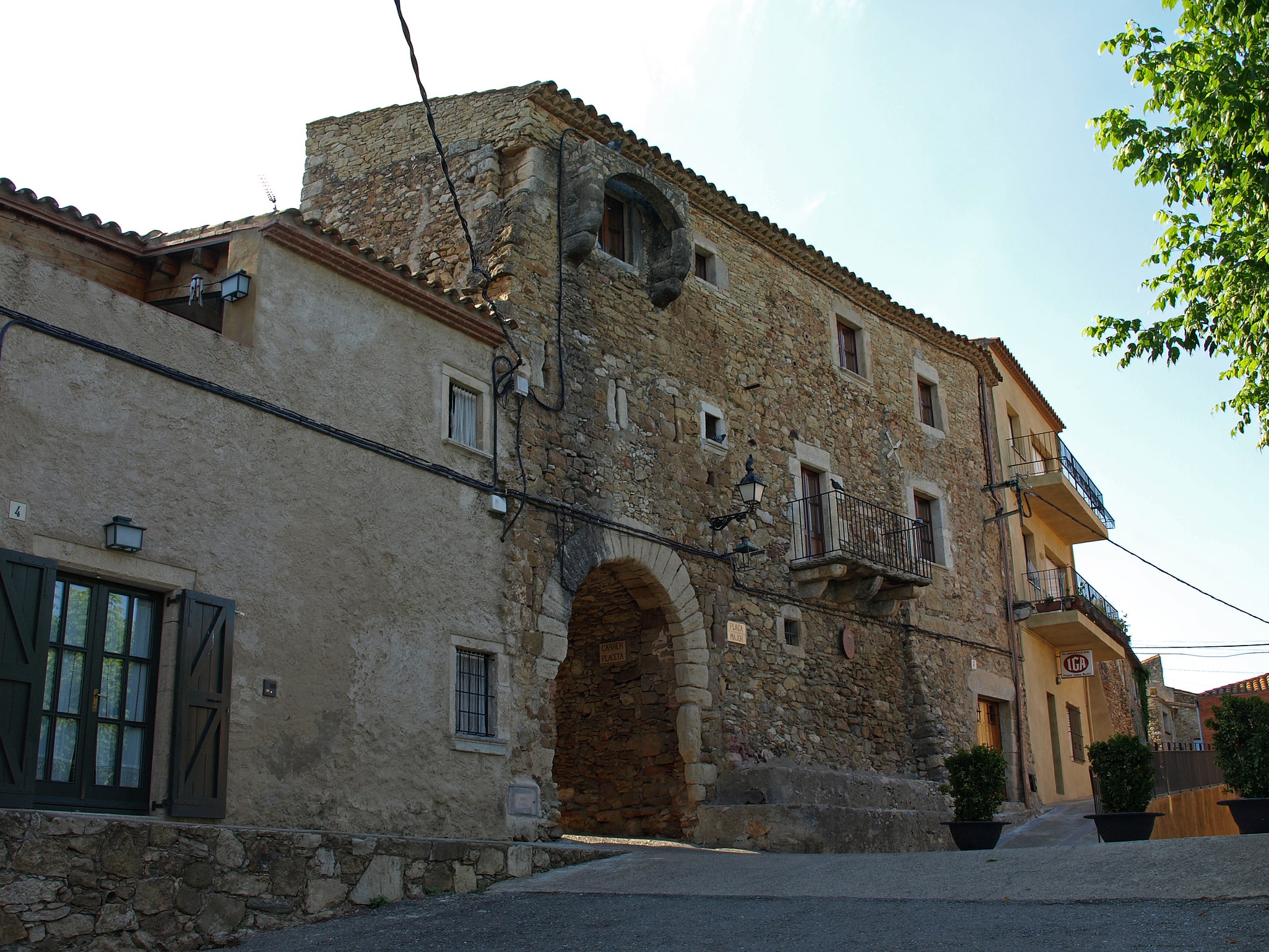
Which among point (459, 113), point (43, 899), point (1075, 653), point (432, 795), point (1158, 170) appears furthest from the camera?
point (1075, 653)

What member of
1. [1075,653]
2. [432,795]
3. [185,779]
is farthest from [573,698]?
[1075,653]

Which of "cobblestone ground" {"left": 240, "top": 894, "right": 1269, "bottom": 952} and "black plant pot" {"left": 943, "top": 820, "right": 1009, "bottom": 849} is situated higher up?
"black plant pot" {"left": 943, "top": 820, "right": 1009, "bottom": 849}

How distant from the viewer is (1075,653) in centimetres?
2170

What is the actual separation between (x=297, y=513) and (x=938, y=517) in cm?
1171

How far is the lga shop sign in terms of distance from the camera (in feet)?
68.9

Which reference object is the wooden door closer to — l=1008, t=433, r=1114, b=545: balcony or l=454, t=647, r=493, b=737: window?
l=454, t=647, r=493, b=737: window

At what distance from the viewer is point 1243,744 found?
11656 millimetres

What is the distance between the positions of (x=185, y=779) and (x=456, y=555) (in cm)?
344

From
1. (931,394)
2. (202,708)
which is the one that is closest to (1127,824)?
(202,708)

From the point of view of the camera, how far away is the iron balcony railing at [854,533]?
616 inches

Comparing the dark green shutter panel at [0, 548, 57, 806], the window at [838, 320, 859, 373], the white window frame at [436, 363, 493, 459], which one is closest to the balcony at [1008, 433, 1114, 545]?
the window at [838, 320, 859, 373]

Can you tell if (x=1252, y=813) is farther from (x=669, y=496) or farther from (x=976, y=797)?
(x=669, y=496)

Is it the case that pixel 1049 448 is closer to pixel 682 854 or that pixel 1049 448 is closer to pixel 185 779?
pixel 682 854

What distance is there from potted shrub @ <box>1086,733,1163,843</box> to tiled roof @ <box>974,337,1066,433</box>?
10883 mm
